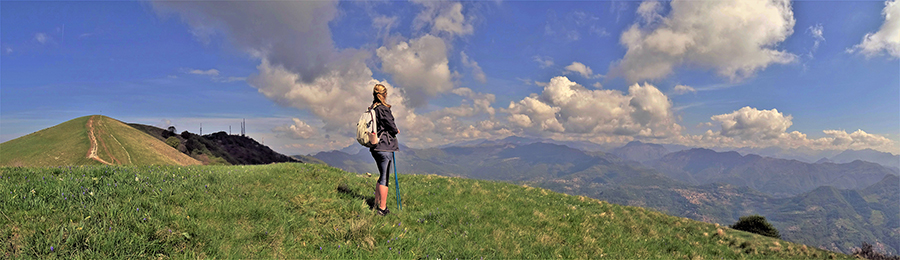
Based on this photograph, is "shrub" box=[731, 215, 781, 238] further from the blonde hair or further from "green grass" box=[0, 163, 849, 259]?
the blonde hair

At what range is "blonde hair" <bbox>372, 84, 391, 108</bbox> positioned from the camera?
901 centimetres

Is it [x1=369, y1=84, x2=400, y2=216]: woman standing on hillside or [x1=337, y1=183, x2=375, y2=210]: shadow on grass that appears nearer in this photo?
[x1=369, y1=84, x2=400, y2=216]: woman standing on hillside

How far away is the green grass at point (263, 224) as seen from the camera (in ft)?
16.2

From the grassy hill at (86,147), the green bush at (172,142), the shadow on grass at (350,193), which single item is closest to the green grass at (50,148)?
the grassy hill at (86,147)

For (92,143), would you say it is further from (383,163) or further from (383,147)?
(383,163)

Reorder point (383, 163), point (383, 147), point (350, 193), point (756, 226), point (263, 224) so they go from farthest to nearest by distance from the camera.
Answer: point (756, 226) < point (350, 193) < point (383, 147) < point (383, 163) < point (263, 224)

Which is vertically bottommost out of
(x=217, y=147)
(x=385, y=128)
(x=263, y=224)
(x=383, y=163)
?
(x=263, y=224)

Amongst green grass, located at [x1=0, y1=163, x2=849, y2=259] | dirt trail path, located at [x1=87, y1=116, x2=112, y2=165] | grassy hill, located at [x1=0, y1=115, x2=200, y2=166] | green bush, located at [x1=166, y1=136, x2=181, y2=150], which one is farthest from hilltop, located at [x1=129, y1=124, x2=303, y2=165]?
green grass, located at [x1=0, y1=163, x2=849, y2=259]

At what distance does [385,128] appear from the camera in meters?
8.82

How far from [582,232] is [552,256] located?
9.84 ft

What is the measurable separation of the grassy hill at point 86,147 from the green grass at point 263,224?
57.7 m

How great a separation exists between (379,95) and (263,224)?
13.8 feet

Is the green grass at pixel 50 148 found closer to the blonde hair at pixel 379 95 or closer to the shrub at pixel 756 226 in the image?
the blonde hair at pixel 379 95

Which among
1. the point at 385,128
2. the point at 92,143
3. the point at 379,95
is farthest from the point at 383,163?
the point at 92,143
